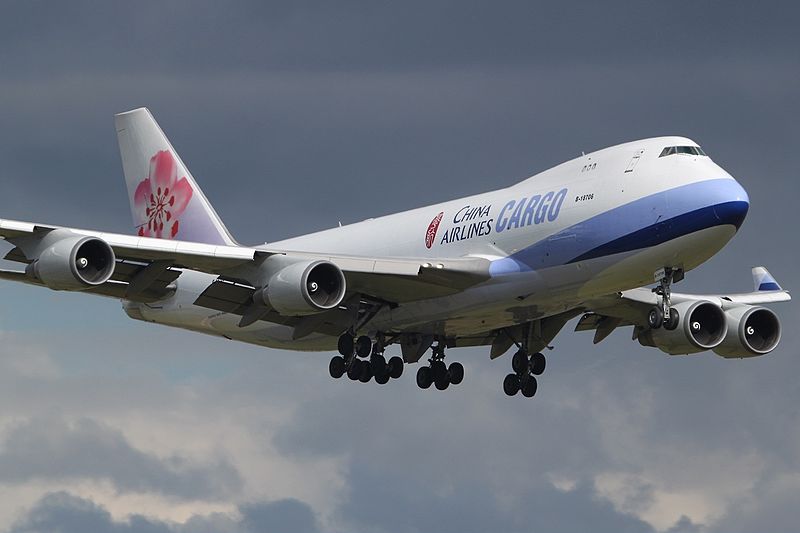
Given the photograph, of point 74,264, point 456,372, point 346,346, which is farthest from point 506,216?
point 74,264

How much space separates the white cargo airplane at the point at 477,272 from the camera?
4631cm

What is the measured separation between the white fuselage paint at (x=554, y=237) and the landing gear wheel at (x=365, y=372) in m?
1.18

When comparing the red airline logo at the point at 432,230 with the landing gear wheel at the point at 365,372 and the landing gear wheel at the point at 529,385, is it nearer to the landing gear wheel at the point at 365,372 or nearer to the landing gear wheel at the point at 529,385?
the landing gear wheel at the point at 365,372

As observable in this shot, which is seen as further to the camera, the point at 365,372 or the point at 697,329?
the point at 697,329

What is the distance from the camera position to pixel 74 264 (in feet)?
150

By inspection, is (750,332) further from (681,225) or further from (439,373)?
(681,225)

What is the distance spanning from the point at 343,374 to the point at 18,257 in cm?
1185

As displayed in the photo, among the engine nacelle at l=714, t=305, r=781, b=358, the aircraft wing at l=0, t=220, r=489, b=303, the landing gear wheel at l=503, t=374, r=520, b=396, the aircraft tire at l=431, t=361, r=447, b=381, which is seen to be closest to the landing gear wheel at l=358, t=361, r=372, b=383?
the aircraft tire at l=431, t=361, r=447, b=381

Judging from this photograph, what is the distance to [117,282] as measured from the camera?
170 ft

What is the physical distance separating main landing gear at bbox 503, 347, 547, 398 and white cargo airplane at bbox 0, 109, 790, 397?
0.16 feet

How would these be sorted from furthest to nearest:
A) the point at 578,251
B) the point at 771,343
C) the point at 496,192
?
the point at 771,343, the point at 496,192, the point at 578,251

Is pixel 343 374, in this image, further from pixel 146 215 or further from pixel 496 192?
pixel 146 215

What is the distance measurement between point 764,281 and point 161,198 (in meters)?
23.8

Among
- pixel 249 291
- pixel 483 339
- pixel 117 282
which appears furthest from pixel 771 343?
pixel 117 282
